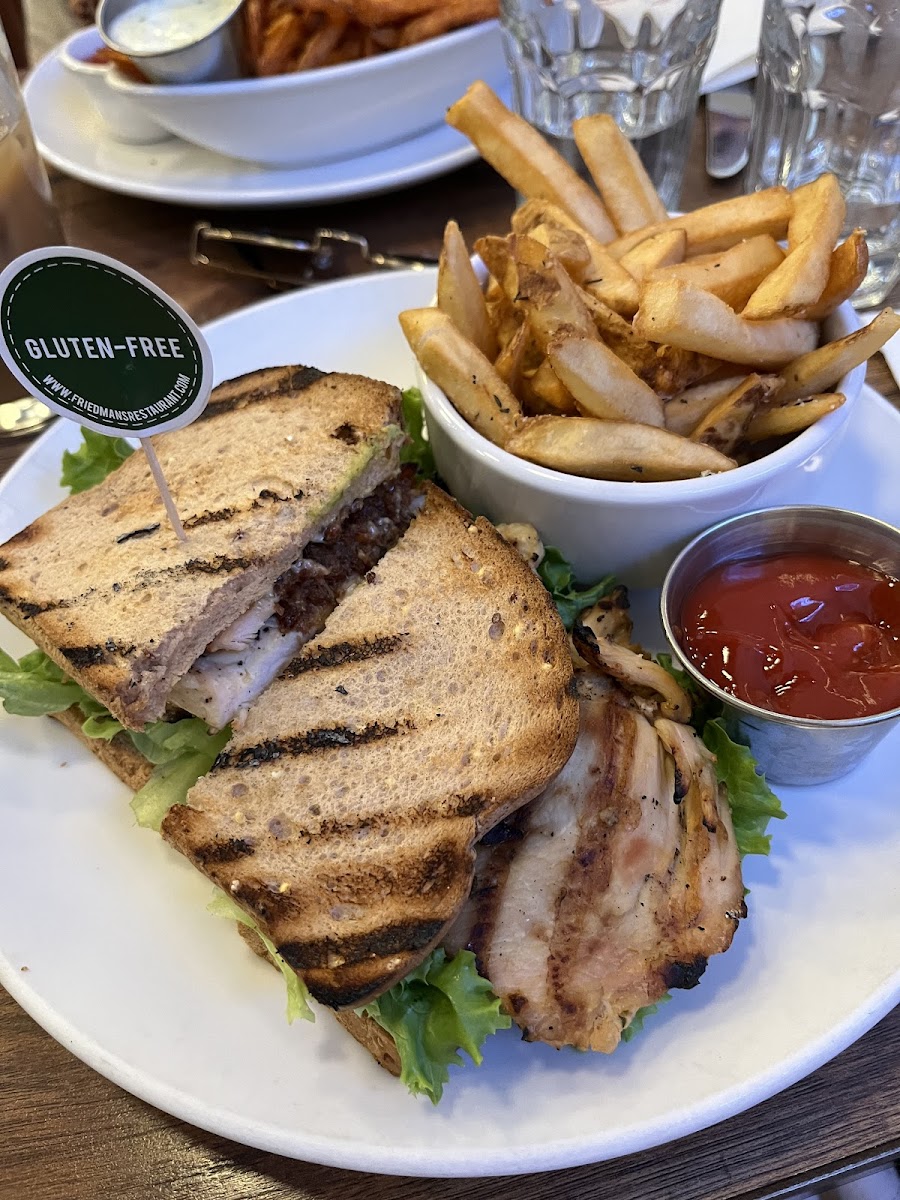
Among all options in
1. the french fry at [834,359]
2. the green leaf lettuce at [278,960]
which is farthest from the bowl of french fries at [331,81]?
the green leaf lettuce at [278,960]

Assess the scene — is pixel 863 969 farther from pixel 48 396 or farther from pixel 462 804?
pixel 48 396

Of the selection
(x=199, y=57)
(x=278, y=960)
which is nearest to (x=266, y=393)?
(x=278, y=960)

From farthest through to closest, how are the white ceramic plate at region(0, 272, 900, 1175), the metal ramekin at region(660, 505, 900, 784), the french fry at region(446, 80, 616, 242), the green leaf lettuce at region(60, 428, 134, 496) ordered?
the green leaf lettuce at region(60, 428, 134, 496), the french fry at region(446, 80, 616, 242), the metal ramekin at region(660, 505, 900, 784), the white ceramic plate at region(0, 272, 900, 1175)

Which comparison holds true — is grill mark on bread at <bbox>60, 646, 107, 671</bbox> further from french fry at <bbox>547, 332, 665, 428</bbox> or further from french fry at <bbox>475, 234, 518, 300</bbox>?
french fry at <bbox>475, 234, 518, 300</bbox>

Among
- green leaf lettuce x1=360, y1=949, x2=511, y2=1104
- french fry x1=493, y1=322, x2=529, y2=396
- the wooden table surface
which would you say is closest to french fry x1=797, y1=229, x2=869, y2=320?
french fry x1=493, y1=322, x2=529, y2=396

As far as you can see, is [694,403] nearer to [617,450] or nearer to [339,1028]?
[617,450]

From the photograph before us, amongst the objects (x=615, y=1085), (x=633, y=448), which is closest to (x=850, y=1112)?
(x=615, y=1085)
